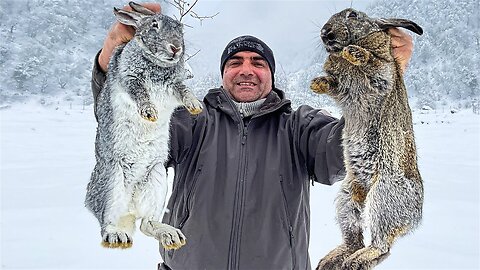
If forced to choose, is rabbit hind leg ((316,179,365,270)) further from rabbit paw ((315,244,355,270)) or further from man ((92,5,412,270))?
man ((92,5,412,270))

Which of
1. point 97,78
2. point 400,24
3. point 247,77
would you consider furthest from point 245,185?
point 400,24

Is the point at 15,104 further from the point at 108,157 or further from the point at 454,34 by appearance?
the point at 454,34

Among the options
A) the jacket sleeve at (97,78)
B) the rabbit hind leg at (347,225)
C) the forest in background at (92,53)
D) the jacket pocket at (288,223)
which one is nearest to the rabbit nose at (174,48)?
the jacket sleeve at (97,78)

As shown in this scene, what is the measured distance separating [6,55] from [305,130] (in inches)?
1192

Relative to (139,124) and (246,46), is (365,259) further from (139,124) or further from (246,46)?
(246,46)

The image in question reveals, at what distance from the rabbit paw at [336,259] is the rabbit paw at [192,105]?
1.03m

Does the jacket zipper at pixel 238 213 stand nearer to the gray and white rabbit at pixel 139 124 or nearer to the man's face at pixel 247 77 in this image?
the man's face at pixel 247 77

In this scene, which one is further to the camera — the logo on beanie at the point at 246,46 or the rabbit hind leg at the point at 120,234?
the logo on beanie at the point at 246,46

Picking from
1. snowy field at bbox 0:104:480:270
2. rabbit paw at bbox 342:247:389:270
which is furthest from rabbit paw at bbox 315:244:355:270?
snowy field at bbox 0:104:480:270

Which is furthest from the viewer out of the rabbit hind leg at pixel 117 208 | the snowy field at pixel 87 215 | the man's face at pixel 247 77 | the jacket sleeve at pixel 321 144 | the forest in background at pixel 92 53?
the forest in background at pixel 92 53

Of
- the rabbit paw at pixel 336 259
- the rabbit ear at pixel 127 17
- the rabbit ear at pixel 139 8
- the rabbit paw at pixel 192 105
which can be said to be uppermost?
the rabbit ear at pixel 139 8

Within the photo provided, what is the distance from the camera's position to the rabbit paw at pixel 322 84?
93.7 inches

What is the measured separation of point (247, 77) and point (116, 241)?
2.41 m

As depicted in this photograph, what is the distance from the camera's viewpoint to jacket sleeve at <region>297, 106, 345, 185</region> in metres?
3.23
